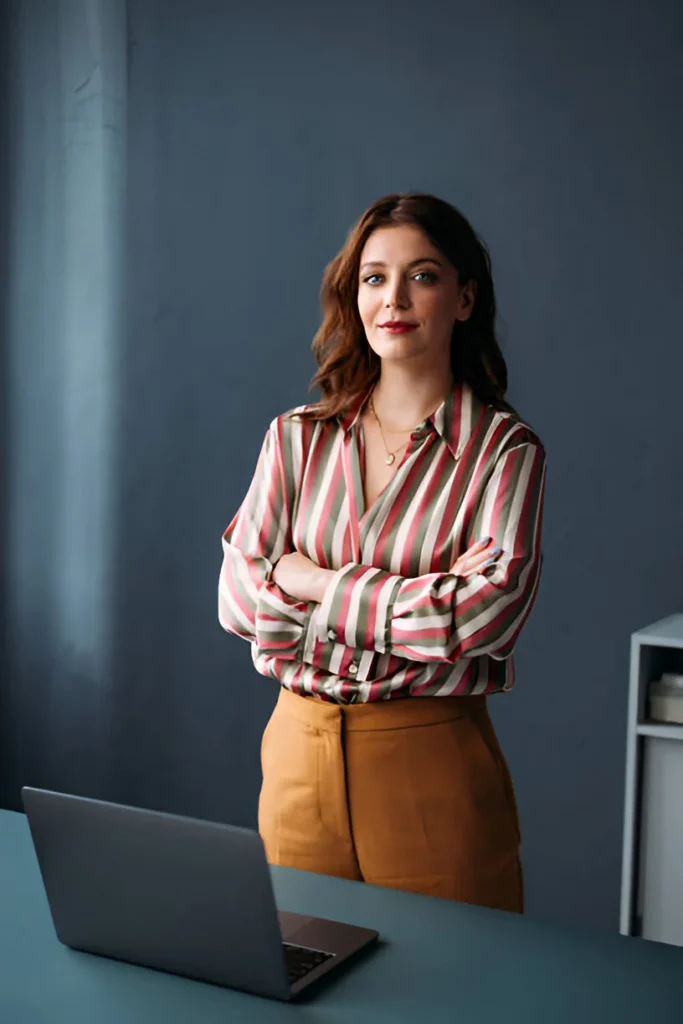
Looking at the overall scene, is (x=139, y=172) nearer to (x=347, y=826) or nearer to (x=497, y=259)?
(x=497, y=259)

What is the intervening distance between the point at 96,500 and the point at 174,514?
0.85 feet

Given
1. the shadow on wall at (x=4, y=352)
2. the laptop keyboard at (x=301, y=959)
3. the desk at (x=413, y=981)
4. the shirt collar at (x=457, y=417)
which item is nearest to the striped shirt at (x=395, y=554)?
the shirt collar at (x=457, y=417)

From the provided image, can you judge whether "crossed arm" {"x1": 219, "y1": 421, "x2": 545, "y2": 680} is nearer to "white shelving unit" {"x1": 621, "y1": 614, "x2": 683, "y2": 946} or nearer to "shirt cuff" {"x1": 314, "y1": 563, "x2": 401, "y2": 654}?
"shirt cuff" {"x1": 314, "y1": 563, "x2": 401, "y2": 654}

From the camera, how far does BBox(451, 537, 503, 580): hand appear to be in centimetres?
184

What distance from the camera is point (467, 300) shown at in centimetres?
202

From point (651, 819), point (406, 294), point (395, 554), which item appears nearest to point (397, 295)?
point (406, 294)

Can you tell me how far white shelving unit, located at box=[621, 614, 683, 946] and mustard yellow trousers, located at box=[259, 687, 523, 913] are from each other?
703 mm

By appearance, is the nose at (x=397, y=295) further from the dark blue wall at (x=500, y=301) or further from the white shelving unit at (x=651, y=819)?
the dark blue wall at (x=500, y=301)

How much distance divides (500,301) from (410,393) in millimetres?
1025

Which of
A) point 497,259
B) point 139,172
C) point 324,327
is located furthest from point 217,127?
point 324,327

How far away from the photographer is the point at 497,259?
116 inches

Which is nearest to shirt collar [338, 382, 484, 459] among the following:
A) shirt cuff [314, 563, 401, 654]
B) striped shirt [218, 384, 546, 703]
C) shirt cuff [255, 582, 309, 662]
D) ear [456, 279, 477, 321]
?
striped shirt [218, 384, 546, 703]

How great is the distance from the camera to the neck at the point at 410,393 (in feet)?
6.55

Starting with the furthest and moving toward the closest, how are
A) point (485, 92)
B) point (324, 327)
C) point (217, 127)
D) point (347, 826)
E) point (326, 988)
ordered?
point (217, 127) < point (485, 92) < point (324, 327) < point (347, 826) < point (326, 988)
